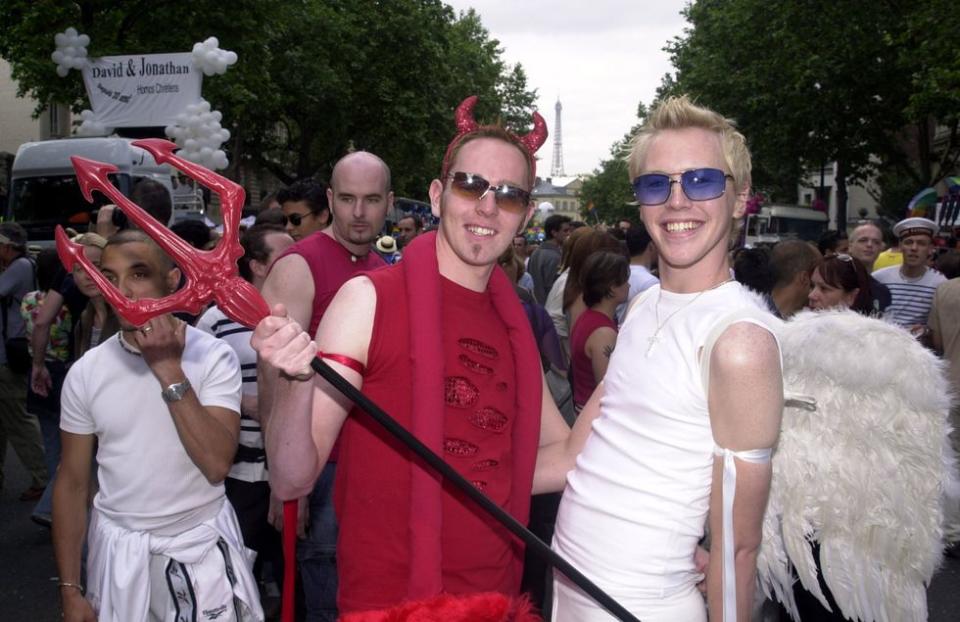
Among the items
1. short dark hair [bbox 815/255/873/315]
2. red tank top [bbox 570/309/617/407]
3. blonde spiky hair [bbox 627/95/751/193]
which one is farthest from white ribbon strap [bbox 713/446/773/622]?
red tank top [bbox 570/309/617/407]

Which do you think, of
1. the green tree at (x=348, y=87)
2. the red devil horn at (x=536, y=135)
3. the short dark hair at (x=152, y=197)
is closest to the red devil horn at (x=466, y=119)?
the red devil horn at (x=536, y=135)

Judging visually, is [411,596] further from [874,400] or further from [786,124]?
[786,124]

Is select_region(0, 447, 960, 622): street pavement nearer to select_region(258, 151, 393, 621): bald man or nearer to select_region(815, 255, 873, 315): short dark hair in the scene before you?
select_region(815, 255, 873, 315): short dark hair

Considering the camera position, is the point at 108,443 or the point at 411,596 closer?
the point at 411,596

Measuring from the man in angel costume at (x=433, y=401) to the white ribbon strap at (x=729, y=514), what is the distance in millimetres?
616

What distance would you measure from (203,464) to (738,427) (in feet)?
5.58

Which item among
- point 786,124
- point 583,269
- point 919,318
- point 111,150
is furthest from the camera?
point 786,124

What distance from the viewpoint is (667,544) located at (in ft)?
7.36

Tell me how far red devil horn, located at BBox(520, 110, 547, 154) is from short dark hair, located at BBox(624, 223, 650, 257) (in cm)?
437

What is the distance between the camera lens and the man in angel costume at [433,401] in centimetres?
231

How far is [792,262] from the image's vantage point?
16.4ft

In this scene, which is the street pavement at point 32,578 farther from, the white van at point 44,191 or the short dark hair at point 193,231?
the white van at point 44,191

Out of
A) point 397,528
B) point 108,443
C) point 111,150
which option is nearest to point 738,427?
point 397,528

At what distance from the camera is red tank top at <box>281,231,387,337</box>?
4047 mm
